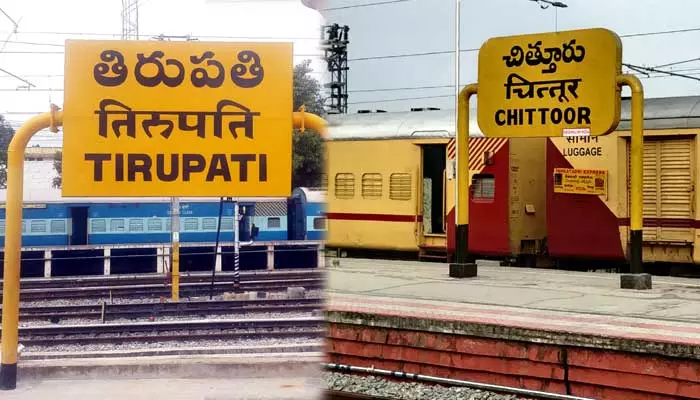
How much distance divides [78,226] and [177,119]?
58.6ft

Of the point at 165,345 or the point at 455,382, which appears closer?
the point at 455,382

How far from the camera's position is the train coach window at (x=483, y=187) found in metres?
11.7

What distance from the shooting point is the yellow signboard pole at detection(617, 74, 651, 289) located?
343 inches

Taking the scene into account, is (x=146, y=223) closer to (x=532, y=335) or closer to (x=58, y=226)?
(x=58, y=226)

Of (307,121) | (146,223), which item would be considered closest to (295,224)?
(146,223)

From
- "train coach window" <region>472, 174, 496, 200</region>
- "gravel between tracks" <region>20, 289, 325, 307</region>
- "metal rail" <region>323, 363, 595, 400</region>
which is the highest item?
"train coach window" <region>472, 174, 496, 200</region>

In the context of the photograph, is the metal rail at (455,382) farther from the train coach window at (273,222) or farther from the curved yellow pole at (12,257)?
the train coach window at (273,222)

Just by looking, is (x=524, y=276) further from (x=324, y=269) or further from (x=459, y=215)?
(x=324, y=269)

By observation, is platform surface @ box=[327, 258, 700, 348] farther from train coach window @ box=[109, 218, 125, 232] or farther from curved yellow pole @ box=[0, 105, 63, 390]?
train coach window @ box=[109, 218, 125, 232]

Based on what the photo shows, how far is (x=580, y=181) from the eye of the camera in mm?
10922

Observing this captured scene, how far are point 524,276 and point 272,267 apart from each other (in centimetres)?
808

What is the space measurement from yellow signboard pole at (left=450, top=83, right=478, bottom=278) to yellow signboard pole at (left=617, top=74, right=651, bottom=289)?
1642mm

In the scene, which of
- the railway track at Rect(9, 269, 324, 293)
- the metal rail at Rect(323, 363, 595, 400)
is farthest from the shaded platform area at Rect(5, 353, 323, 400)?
the railway track at Rect(9, 269, 324, 293)

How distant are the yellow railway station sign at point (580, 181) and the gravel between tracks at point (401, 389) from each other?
4.35 meters
